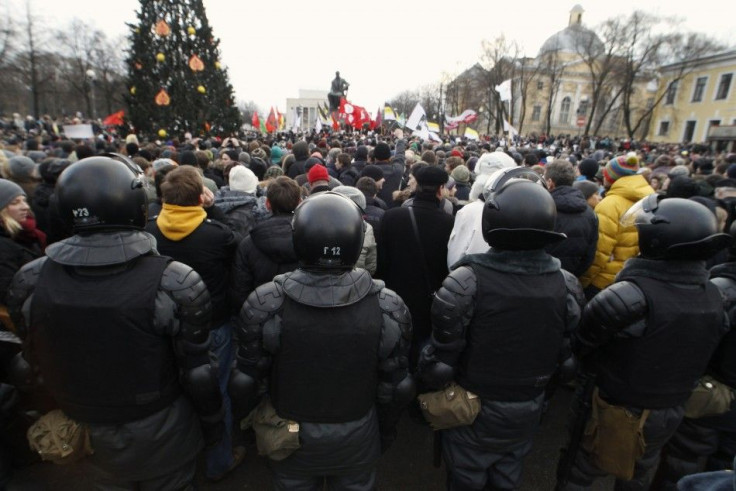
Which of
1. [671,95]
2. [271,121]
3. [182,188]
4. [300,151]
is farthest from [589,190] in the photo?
[671,95]

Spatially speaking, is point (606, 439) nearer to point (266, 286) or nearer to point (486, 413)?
point (486, 413)

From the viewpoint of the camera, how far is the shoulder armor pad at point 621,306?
2221mm

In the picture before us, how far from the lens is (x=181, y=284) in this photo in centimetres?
193

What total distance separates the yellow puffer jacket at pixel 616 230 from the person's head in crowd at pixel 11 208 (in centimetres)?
488

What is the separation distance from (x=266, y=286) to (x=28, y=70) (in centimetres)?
4859

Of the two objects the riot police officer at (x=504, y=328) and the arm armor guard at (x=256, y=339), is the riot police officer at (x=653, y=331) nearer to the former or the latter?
the riot police officer at (x=504, y=328)

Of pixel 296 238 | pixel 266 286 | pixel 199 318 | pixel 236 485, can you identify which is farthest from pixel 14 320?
pixel 236 485

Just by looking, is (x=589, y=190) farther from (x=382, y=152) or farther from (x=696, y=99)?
(x=696, y=99)

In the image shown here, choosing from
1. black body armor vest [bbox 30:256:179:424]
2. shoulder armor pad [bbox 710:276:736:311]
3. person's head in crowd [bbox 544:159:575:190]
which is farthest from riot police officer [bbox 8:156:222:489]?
person's head in crowd [bbox 544:159:575:190]

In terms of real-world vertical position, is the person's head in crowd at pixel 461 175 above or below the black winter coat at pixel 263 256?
above

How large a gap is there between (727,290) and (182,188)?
12.0ft

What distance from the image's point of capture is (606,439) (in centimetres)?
246

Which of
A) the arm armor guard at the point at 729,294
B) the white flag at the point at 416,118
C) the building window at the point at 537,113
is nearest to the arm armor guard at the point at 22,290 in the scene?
the arm armor guard at the point at 729,294

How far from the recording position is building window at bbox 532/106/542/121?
61.8m
